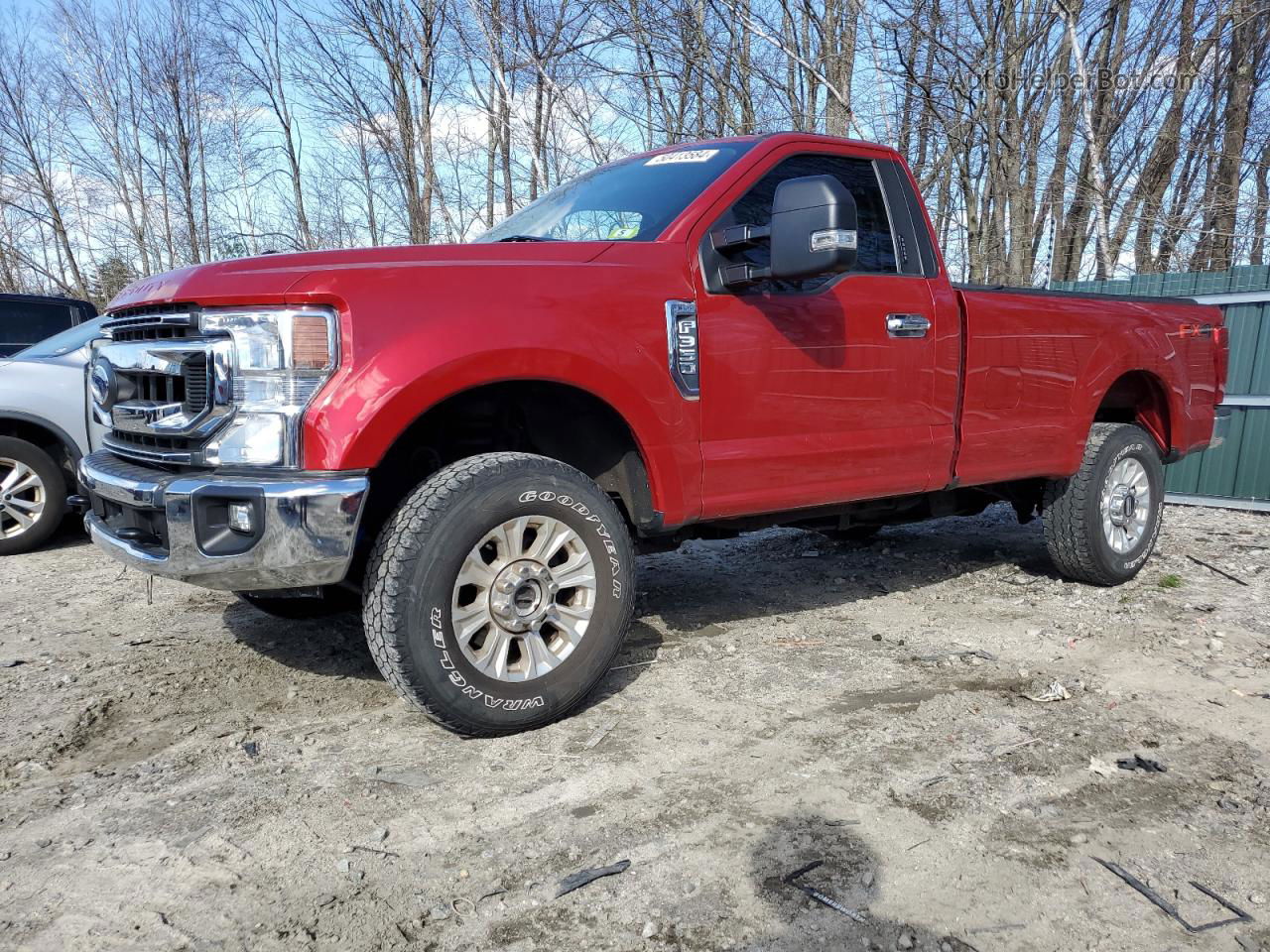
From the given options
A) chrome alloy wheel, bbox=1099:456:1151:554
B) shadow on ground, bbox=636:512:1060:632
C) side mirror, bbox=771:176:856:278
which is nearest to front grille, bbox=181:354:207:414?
side mirror, bbox=771:176:856:278

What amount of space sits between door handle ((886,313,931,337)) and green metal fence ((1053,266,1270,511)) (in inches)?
229

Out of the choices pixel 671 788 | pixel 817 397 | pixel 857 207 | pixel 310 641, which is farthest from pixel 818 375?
pixel 310 641

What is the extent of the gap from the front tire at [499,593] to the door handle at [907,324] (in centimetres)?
153

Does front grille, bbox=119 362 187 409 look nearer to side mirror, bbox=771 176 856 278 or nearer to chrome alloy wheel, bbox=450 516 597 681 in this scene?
chrome alloy wheel, bbox=450 516 597 681

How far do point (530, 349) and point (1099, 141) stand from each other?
12.4 m

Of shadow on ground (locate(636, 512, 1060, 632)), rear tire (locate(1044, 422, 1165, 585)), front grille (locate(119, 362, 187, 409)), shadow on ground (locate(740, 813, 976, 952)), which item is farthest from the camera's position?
rear tire (locate(1044, 422, 1165, 585))

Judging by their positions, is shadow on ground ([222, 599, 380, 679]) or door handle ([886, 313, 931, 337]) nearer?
shadow on ground ([222, 599, 380, 679])

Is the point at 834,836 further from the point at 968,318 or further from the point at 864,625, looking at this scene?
the point at 968,318

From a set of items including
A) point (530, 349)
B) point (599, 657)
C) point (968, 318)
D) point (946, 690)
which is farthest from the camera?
point (968, 318)

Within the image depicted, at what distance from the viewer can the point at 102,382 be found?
3.30 m

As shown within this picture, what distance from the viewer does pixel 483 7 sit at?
14.0 meters

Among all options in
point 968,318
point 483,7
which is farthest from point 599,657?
point 483,7

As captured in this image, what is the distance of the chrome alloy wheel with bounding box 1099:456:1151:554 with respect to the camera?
16.3 feet

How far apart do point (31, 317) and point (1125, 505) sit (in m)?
9.66
